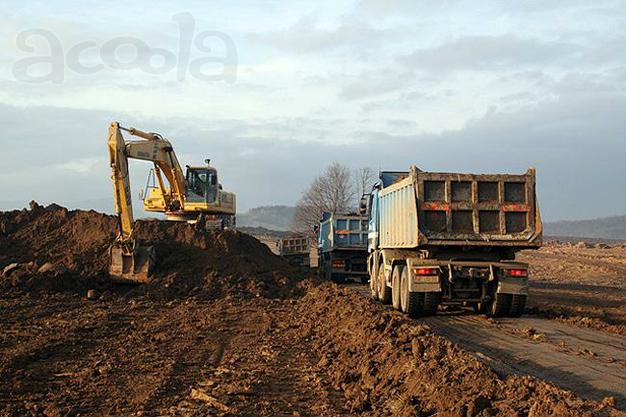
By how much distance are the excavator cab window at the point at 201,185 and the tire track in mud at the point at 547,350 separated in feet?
46.1

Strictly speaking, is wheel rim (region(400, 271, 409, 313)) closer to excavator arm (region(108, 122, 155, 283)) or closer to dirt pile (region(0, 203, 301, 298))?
dirt pile (region(0, 203, 301, 298))

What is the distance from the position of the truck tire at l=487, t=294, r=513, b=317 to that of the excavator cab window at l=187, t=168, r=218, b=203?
1502cm

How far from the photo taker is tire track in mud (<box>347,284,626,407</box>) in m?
8.95

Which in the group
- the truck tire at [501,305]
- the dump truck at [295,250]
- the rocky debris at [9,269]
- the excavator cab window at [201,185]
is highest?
the excavator cab window at [201,185]

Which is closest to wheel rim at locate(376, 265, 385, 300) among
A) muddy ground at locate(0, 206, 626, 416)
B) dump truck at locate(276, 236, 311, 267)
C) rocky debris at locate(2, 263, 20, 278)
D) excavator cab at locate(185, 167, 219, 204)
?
muddy ground at locate(0, 206, 626, 416)

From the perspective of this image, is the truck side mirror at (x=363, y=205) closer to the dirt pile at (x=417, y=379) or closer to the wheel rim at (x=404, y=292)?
the wheel rim at (x=404, y=292)


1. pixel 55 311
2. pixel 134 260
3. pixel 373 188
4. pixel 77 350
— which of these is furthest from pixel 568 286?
pixel 77 350

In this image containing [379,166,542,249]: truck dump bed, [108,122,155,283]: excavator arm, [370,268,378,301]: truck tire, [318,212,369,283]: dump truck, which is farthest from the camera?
[318,212,369,283]: dump truck

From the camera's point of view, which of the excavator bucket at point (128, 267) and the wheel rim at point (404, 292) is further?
the excavator bucket at point (128, 267)

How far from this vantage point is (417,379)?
8383mm

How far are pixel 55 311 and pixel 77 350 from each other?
6.27 m

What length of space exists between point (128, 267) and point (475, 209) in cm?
1158

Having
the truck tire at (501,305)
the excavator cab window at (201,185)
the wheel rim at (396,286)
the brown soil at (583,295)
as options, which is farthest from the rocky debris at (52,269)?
the brown soil at (583,295)

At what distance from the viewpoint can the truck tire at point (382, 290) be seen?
1909 cm
